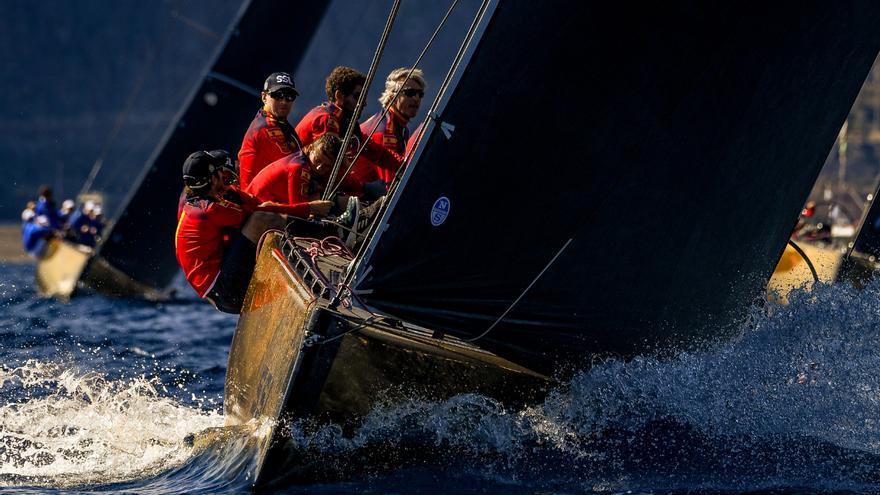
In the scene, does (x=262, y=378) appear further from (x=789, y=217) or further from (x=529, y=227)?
(x=789, y=217)

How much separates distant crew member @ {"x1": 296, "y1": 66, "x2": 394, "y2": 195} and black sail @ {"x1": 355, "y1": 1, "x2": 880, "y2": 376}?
1.56 m

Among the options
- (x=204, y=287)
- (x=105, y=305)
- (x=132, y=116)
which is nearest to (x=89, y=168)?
(x=132, y=116)

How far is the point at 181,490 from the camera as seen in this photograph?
5.01 meters

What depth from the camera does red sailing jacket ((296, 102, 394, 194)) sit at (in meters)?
6.47

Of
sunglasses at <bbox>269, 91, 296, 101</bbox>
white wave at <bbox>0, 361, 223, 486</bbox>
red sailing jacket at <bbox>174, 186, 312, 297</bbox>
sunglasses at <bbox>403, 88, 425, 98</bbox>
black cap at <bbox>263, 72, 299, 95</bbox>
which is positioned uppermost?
sunglasses at <bbox>403, 88, 425, 98</bbox>

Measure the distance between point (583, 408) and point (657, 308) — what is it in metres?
0.59

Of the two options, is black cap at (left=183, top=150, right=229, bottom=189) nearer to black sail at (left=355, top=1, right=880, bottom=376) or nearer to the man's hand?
the man's hand

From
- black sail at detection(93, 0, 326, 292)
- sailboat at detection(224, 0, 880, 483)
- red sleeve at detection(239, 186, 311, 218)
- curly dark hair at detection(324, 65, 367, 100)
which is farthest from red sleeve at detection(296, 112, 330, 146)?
black sail at detection(93, 0, 326, 292)

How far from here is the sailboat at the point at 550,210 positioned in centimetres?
484

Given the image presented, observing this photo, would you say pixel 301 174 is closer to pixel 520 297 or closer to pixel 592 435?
pixel 520 297

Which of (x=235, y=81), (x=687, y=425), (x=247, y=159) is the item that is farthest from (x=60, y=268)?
(x=687, y=425)

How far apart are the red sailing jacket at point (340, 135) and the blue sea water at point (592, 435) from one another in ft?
4.75

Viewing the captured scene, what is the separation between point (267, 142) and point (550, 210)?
206 cm

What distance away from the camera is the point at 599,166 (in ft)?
16.8
